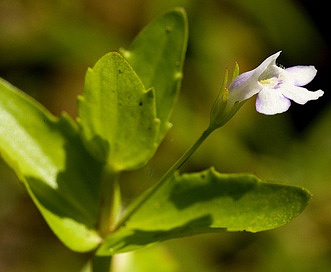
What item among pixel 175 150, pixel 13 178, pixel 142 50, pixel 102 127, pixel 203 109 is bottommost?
pixel 13 178

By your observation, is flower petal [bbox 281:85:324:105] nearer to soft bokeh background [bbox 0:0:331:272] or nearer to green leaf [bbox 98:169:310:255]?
green leaf [bbox 98:169:310:255]

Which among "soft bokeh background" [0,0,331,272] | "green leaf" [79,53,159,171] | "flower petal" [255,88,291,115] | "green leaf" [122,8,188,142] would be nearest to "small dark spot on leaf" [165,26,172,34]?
"green leaf" [122,8,188,142]

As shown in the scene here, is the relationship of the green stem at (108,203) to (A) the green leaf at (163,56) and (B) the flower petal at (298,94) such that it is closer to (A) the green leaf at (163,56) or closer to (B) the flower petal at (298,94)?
(A) the green leaf at (163,56)

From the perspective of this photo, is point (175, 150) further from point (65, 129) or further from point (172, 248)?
point (65, 129)

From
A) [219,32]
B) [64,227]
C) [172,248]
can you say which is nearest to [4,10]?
[219,32]

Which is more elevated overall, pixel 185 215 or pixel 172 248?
pixel 185 215

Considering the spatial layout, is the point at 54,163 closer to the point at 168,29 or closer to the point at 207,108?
the point at 168,29

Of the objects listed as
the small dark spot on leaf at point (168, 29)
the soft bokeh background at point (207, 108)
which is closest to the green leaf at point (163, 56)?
the small dark spot on leaf at point (168, 29)
